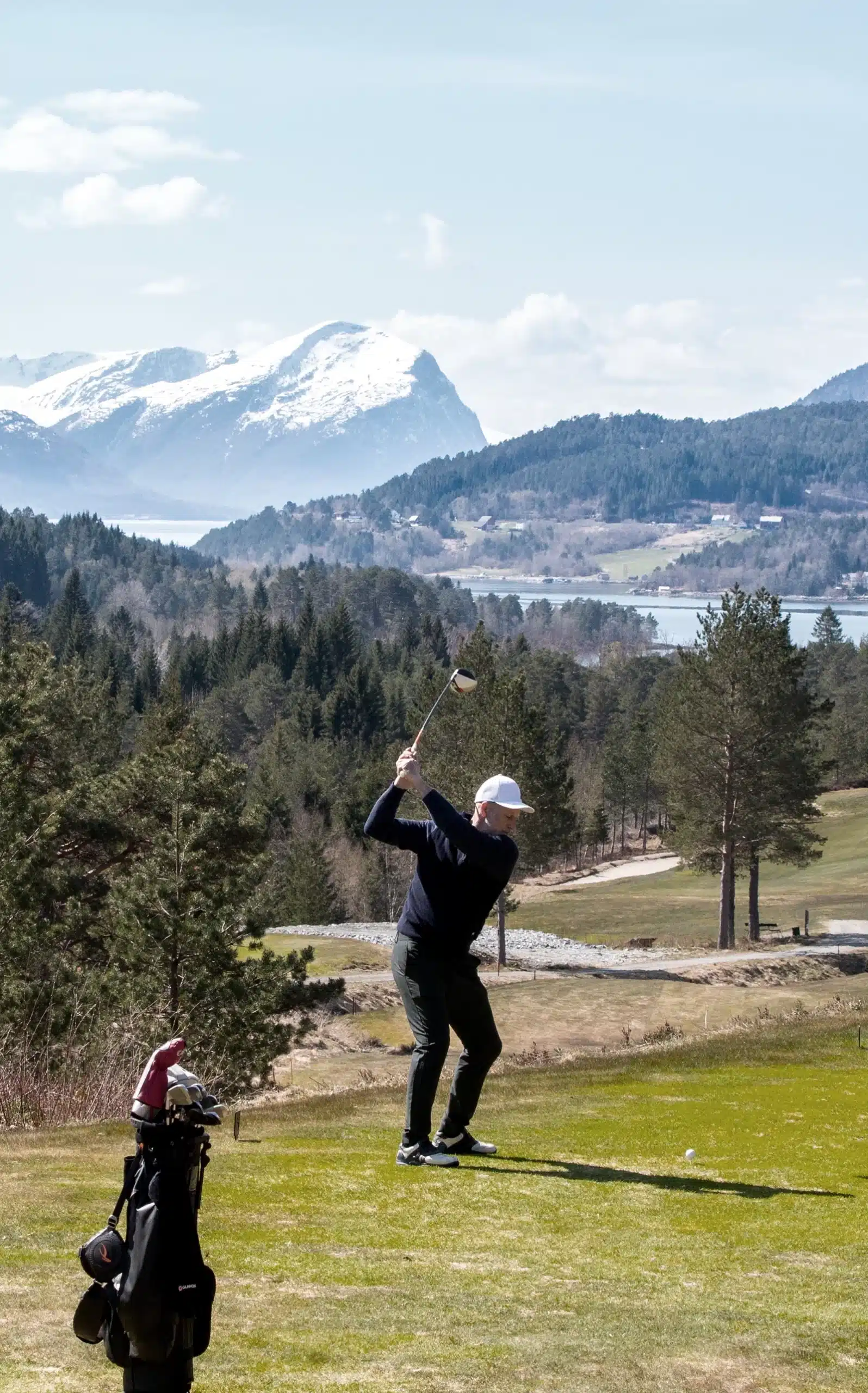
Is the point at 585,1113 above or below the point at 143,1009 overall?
above

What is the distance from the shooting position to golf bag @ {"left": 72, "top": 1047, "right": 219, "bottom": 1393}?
4309mm

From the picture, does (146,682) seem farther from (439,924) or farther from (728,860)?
(439,924)

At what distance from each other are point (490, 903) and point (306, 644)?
145m

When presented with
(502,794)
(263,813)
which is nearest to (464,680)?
(502,794)

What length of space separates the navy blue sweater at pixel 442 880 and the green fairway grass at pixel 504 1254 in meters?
1.42

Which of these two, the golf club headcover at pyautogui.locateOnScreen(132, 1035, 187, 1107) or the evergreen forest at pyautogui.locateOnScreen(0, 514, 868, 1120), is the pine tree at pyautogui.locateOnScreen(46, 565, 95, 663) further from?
the golf club headcover at pyautogui.locateOnScreen(132, 1035, 187, 1107)

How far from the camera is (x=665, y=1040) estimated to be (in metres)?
18.6

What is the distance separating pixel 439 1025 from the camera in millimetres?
9430

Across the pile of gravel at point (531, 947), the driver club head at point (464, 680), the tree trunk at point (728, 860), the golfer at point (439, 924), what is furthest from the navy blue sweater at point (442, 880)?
the tree trunk at point (728, 860)

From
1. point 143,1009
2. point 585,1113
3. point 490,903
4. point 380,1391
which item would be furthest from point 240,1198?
point 143,1009

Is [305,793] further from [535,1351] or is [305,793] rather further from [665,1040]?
[535,1351]

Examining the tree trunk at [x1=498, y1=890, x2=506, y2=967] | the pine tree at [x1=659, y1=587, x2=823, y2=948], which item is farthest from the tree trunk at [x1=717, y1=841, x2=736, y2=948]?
the tree trunk at [x1=498, y1=890, x2=506, y2=967]

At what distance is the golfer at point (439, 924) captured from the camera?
920 centimetres

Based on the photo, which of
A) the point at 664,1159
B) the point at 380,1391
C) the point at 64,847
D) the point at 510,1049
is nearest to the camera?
the point at 380,1391
